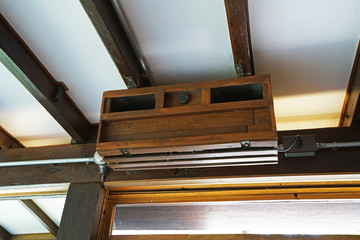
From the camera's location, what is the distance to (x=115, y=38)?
178cm

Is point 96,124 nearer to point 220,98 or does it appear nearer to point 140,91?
point 140,91

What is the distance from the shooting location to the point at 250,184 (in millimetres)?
2258

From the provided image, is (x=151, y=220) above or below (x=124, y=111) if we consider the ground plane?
below

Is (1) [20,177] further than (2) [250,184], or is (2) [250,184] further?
(1) [20,177]

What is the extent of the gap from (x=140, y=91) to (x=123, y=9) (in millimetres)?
437

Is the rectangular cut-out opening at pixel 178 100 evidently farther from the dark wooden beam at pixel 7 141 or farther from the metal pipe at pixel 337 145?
the dark wooden beam at pixel 7 141

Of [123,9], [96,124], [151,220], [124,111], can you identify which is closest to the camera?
[123,9]

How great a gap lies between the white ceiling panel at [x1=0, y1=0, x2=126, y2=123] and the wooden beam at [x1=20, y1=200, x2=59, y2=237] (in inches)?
62.8

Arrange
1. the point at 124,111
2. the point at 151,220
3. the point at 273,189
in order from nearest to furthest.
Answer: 1. the point at 124,111
2. the point at 273,189
3. the point at 151,220

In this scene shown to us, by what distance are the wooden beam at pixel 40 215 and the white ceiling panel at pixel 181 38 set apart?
6.98 feet

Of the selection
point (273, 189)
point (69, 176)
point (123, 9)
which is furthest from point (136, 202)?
point (123, 9)

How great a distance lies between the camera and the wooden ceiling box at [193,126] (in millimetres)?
1663

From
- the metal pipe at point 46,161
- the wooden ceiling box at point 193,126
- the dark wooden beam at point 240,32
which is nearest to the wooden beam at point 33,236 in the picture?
the metal pipe at point 46,161

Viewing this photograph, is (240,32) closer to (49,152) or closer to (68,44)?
(68,44)
